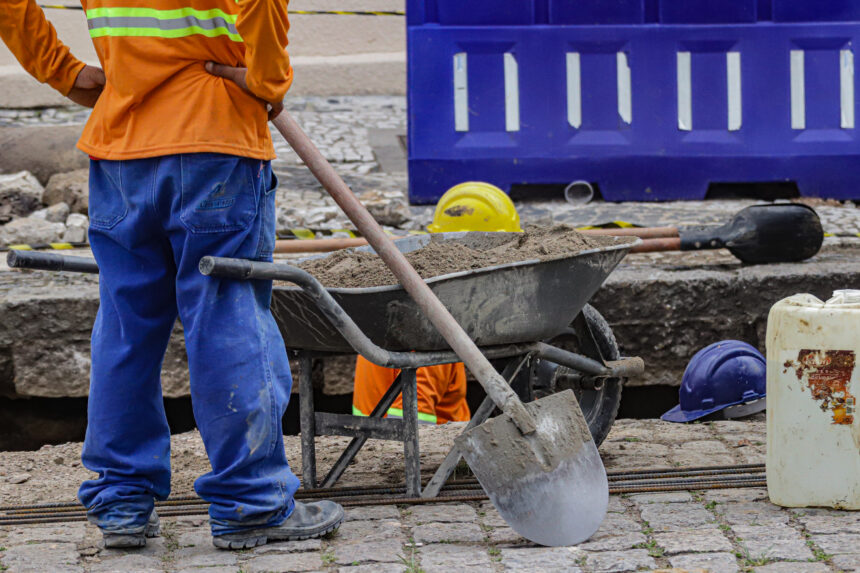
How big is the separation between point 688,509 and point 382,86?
27.3 ft

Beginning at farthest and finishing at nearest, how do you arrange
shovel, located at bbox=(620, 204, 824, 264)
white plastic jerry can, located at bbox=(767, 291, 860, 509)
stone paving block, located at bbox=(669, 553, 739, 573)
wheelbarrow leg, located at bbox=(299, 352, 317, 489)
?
1. shovel, located at bbox=(620, 204, 824, 264)
2. wheelbarrow leg, located at bbox=(299, 352, 317, 489)
3. white plastic jerry can, located at bbox=(767, 291, 860, 509)
4. stone paving block, located at bbox=(669, 553, 739, 573)

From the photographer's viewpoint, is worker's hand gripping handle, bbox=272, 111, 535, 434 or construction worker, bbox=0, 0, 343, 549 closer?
construction worker, bbox=0, 0, 343, 549

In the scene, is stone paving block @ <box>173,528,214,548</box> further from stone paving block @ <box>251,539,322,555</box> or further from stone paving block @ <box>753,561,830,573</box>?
stone paving block @ <box>753,561,830,573</box>

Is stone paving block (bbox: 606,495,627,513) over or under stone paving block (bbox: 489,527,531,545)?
under

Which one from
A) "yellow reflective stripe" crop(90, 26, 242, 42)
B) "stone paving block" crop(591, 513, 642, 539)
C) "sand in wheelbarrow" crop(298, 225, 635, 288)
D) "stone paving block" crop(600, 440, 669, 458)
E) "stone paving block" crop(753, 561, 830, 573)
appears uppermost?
"yellow reflective stripe" crop(90, 26, 242, 42)

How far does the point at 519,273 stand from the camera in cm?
364

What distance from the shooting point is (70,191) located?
7730mm

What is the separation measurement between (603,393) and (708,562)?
1.34 m

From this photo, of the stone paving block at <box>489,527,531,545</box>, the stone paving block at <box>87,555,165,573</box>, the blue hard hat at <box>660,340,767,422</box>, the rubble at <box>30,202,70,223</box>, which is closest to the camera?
the stone paving block at <box>87,555,165,573</box>

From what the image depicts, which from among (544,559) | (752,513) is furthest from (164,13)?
(752,513)

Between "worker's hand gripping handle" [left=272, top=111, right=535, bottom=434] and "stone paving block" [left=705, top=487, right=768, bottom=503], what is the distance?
0.77 metres

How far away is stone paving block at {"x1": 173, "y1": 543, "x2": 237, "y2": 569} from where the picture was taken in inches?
122

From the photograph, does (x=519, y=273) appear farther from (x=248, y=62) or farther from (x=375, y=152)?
(x=375, y=152)

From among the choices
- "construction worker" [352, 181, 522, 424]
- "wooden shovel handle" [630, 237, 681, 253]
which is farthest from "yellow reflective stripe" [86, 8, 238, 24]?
"wooden shovel handle" [630, 237, 681, 253]
